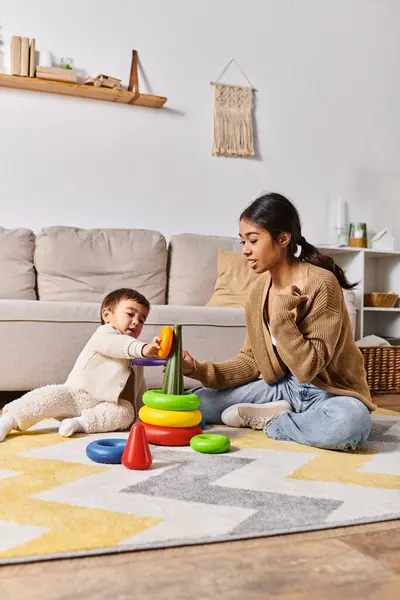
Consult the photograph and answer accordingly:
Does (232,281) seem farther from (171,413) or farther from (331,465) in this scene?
(331,465)

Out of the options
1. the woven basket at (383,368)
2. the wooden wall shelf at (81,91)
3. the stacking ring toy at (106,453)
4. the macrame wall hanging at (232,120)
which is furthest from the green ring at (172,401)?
the macrame wall hanging at (232,120)

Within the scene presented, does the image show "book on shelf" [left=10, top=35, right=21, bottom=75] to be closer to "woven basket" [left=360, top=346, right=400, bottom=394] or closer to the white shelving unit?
the white shelving unit

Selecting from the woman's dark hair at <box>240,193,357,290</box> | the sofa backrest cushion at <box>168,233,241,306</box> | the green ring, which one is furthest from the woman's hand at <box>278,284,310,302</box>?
the sofa backrest cushion at <box>168,233,241,306</box>

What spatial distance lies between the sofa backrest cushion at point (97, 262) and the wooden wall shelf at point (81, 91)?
0.84m

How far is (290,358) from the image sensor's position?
1.99 metres

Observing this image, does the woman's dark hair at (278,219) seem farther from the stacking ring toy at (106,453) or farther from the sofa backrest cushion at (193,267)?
the sofa backrest cushion at (193,267)

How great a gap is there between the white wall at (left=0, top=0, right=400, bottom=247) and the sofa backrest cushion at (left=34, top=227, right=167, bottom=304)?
0.95 feet

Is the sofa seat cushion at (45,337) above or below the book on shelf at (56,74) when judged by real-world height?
below

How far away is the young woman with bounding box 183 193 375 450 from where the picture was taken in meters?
1.97

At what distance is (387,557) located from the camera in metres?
1.09

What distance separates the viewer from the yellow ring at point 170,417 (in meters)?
1.93

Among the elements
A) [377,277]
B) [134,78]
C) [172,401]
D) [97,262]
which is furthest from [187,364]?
[377,277]

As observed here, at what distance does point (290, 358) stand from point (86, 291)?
185 centimetres

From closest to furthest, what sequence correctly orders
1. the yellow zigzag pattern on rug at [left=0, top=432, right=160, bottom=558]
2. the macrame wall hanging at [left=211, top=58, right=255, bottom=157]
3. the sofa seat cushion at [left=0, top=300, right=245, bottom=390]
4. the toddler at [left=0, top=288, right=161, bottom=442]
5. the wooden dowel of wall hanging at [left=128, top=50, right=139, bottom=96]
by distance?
the yellow zigzag pattern on rug at [left=0, top=432, right=160, bottom=558] < the toddler at [left=0, top=288, right=161, bottom=442] < the sofa seat cushion at [left=0, top=300, right=245, bottom=390] < the wooden dowel of wall hanging at [left=128, top=50, right=139, bottom=96] < the macrame wall hanging at [left=211, top=58, right=255, bottom=157]
